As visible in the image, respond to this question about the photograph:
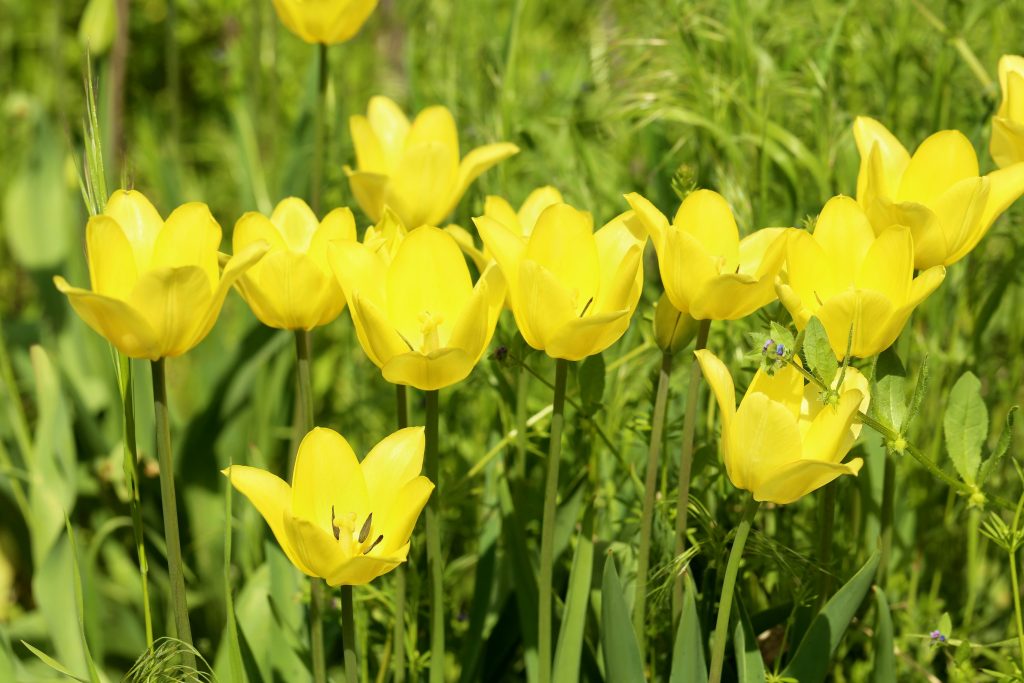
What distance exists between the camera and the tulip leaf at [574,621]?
108 cm

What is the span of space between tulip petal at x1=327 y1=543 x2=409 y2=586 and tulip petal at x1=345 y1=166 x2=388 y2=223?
56 centimetres

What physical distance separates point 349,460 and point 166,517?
0.17m

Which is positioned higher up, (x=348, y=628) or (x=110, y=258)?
(x=110, y=258)

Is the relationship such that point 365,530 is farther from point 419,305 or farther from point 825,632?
point 825,632

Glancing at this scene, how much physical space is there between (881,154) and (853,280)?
17cm

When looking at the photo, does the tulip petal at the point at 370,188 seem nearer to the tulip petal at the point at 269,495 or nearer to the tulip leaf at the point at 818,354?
the tulip petal at the point at 269,495

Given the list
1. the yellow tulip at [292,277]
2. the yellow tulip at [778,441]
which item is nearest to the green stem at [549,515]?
the yellow tulip at [778,441]

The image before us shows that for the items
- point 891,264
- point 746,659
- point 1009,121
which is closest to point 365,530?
point 746,659

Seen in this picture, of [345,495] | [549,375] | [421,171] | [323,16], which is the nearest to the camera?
[345,495]

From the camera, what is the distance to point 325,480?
0.97 m

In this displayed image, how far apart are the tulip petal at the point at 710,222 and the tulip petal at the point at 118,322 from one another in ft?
1.47

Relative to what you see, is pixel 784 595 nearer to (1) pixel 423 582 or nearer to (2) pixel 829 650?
(2) pixel 829 650

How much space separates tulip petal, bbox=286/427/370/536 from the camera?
951 mm

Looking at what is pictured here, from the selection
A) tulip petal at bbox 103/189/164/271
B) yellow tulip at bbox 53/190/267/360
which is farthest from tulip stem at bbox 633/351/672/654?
tulip petal at bbox 103/189/164/271
